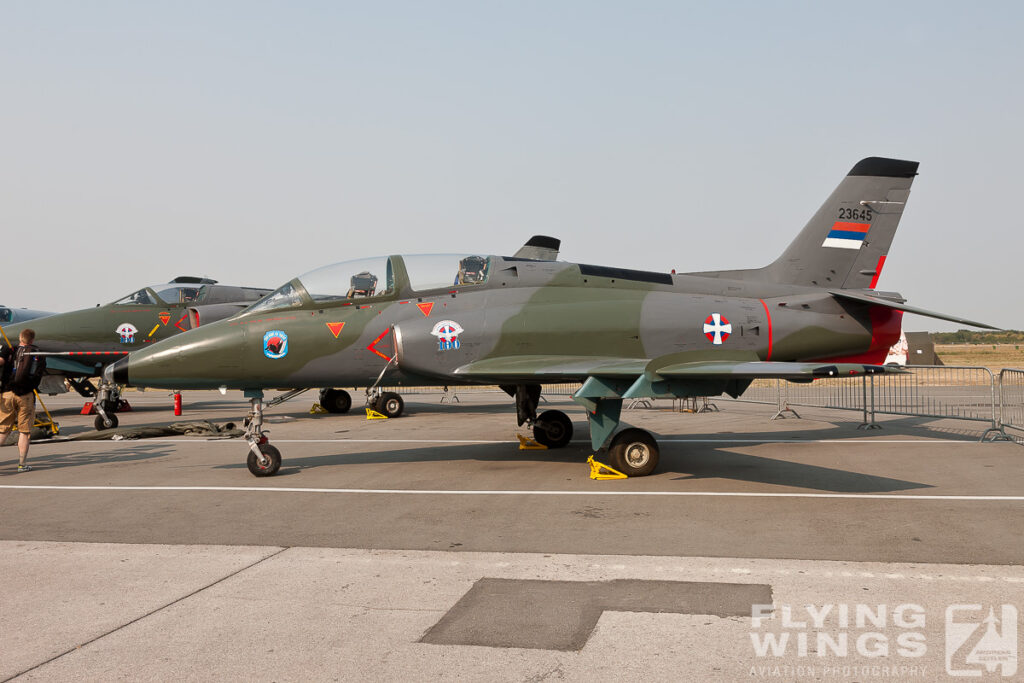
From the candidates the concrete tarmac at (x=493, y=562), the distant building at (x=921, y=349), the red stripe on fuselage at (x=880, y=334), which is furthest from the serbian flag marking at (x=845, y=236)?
the distant building at (x=921, y=349)

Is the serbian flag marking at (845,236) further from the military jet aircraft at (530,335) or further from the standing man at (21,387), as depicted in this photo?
the standing man at (21,387)

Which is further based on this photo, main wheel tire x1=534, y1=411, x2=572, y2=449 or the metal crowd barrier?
the metal crowd barrier

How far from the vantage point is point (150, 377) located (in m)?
9.34

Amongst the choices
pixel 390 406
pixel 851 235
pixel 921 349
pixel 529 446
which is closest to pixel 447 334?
pixel 529 446

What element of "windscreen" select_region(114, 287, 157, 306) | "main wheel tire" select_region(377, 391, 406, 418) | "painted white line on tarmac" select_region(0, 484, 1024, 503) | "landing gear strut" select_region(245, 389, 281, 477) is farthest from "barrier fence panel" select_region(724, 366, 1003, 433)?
"windscreen" select_region(114, 287, 157, 306)

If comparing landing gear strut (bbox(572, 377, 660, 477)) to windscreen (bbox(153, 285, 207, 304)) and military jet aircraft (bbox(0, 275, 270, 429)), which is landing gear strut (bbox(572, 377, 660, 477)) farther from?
windscreen (bbox(153, 285, 207, 304))

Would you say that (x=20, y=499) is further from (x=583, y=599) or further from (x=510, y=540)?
(x=583, y=599)

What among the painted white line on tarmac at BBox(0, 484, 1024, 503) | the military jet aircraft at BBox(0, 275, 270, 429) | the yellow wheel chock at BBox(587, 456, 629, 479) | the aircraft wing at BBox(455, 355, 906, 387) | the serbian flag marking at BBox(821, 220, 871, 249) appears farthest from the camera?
the military jet aircraft at BBox(0, 275, 270, 429)

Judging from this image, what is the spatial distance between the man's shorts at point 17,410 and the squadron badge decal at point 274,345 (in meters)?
3.67

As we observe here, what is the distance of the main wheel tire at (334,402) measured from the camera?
1988 cm

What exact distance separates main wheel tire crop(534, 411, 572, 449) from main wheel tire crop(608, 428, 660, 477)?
9.61 ft

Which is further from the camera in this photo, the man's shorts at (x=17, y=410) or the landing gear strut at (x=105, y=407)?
the landing gear strut at (x=105, y=407)

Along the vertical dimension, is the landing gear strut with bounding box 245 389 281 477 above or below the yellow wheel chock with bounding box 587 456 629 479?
above

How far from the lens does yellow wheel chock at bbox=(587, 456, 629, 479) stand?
9.43 meters
